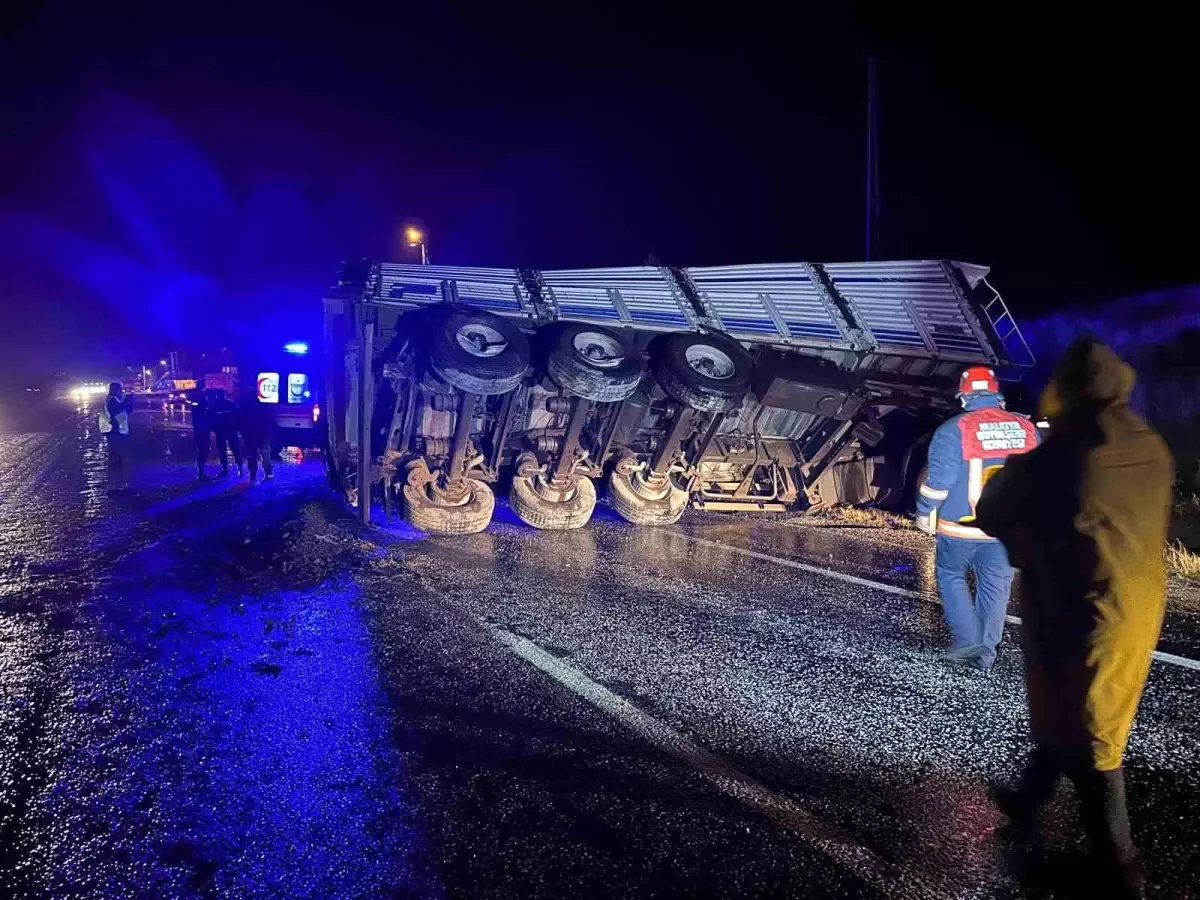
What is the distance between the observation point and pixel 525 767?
239 centimetres

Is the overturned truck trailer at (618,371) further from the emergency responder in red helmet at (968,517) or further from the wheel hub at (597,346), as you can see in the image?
the emergency responder in red helmet at (968,517)

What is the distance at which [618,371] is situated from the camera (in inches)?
230

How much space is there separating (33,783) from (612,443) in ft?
17.0

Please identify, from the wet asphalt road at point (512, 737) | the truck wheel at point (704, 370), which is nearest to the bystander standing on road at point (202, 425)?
the wet asphalt road at point (512, 737)

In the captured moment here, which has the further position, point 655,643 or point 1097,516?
point 655,643

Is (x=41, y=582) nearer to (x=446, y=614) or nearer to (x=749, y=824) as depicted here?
(x=446, y=614)

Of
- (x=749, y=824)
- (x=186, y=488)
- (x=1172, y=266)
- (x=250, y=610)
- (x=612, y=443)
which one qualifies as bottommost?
(x=749, y=824)

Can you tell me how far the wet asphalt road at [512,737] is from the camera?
189cm

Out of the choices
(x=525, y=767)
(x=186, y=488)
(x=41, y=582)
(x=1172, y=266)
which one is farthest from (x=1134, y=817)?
(x=1172, y=266)

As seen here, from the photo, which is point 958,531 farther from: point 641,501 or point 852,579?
point 641,501

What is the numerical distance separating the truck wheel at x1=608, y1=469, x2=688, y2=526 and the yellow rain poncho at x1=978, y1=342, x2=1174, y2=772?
4812 millimetres

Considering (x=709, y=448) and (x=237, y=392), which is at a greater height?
(x=237, y=392)

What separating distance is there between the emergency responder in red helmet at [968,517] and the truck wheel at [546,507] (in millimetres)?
3592

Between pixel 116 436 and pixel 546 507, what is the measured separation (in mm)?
6334
